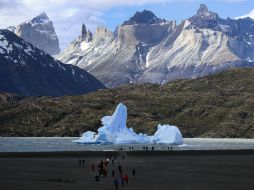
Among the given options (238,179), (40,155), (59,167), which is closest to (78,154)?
(40,155)

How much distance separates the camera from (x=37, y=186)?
8112 cm

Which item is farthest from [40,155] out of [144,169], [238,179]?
[238,179]

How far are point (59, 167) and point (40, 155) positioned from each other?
142 ft

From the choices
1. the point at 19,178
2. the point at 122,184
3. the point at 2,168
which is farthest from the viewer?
the point at 2,168

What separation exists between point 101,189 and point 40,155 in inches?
3318

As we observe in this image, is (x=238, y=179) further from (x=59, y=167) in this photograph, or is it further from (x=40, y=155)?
(x=40, y=155)

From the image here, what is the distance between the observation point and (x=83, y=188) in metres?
79.4

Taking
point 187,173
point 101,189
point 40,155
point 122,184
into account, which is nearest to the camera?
point 101,189

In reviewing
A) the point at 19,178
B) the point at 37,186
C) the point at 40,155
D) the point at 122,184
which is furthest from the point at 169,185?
the point at 40,155

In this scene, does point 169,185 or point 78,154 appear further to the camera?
point 78,154

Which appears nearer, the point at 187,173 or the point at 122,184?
the point at 122,184

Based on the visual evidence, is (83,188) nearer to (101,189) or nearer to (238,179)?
(101,189)

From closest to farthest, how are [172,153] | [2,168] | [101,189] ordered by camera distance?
[101,189] → [2,168] → [172,153]

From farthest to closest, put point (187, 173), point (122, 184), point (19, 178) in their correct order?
point (187, 173) < point (19, 178) < point (122, 184)
